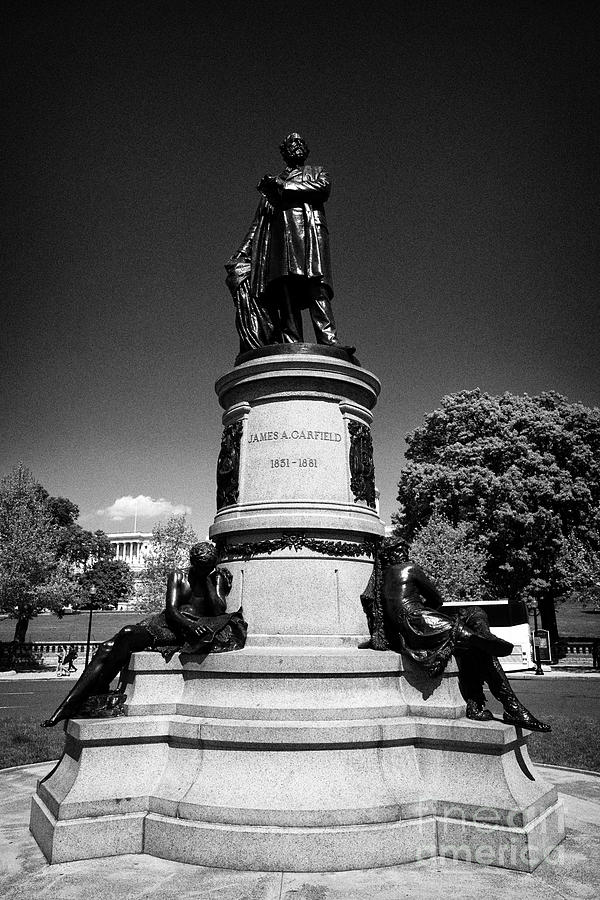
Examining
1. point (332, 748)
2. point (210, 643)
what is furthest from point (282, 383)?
point (332, 748)

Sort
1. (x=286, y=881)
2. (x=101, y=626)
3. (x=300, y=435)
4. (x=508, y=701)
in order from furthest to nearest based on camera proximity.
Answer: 1. (x=101, y=626)
2. (x=300, y=435)
3. (x=508, y=701)
4. (x=286, y=881)

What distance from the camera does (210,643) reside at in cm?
721

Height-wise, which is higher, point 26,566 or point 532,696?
point 26,566

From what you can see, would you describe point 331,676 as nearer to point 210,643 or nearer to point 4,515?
point 210,643

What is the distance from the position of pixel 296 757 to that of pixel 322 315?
21.0 feet

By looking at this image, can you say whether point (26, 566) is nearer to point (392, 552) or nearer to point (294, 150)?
point (294, 150)

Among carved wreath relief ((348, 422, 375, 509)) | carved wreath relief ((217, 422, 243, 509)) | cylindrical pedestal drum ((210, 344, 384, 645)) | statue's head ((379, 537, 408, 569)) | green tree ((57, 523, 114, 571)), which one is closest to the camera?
cylindrical pedestal drum ((210, 344, 384, 645))

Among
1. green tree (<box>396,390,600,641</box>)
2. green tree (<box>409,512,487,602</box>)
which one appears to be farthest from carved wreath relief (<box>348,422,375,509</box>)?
green tree (<box>396,390,600,641</box>)

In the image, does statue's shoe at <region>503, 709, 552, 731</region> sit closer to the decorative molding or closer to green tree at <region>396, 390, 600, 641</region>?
the decorative molding

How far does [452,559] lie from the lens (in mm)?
33438

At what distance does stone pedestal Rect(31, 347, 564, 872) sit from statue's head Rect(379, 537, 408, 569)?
0.48 metres

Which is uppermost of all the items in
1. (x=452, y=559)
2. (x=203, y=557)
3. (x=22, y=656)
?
(x=452, y=559)

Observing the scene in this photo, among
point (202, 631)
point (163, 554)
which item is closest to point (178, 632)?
point (202, 631)

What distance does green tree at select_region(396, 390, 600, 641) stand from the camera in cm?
3556
